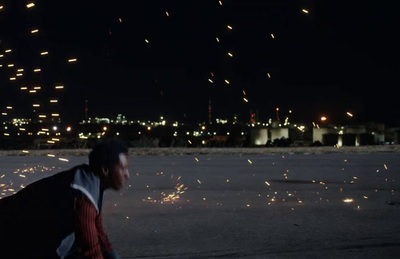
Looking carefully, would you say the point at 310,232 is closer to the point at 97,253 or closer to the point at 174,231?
the point at 174,231

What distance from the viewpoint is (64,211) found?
272cm

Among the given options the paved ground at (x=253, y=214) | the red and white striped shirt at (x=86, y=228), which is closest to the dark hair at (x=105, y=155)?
the red and white striped shirt at (x=86, y=228)

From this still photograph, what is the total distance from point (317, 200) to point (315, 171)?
562cm

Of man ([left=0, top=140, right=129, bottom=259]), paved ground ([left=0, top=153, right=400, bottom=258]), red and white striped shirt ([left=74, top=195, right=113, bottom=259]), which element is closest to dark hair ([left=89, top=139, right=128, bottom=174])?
man ([left=0, top=140, right=129, bottom=259])

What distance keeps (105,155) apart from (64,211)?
1.04ft

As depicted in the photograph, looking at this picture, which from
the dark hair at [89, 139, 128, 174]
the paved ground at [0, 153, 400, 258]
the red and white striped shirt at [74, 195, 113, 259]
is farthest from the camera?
the paved ground at [0, 153, 400, 258]

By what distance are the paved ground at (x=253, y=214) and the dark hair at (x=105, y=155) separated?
309cm

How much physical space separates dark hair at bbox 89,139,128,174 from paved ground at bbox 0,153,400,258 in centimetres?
309

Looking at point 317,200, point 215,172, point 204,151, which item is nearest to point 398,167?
point 215,172

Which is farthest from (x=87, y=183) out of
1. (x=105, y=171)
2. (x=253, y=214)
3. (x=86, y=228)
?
(x=253, y=214)

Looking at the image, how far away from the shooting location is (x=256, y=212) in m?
8.34

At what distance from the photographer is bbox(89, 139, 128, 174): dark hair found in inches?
109

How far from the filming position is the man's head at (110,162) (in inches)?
109

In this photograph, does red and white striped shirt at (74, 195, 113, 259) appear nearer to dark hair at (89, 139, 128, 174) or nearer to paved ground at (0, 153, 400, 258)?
dark hair at (89, 139, 128, 174)
